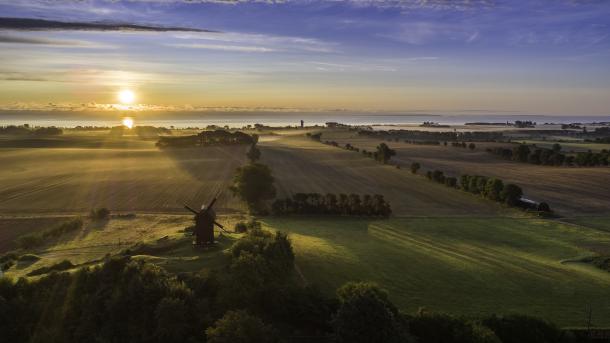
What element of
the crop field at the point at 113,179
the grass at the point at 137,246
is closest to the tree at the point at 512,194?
the crop field at the point at 113,179

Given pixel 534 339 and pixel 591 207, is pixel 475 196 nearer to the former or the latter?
pixel 591 207

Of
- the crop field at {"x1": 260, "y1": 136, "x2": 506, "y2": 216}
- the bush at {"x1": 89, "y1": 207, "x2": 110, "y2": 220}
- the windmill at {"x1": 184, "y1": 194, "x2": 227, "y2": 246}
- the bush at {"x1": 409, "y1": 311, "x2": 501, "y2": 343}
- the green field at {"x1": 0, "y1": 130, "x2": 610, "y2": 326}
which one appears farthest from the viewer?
the crop field at {"x1": 260, "y1": 136, "x2": 506, "y2": 216}

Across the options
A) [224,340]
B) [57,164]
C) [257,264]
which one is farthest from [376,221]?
[57,164]

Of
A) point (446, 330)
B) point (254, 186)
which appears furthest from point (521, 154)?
point (446, 330)

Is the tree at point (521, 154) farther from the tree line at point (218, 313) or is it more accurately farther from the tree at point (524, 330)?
the tree at point (524, 330)

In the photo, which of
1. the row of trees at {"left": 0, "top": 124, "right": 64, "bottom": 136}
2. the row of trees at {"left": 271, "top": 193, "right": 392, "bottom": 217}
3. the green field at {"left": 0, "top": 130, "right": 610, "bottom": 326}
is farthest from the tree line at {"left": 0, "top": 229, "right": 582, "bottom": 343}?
the row of trees at {"left": 0, "top": 124, "right": 64, "bottom": 136}

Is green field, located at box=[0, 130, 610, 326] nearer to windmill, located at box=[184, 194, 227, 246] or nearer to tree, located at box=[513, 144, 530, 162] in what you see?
windmill, located at box=[184, 194, 227, 246]
